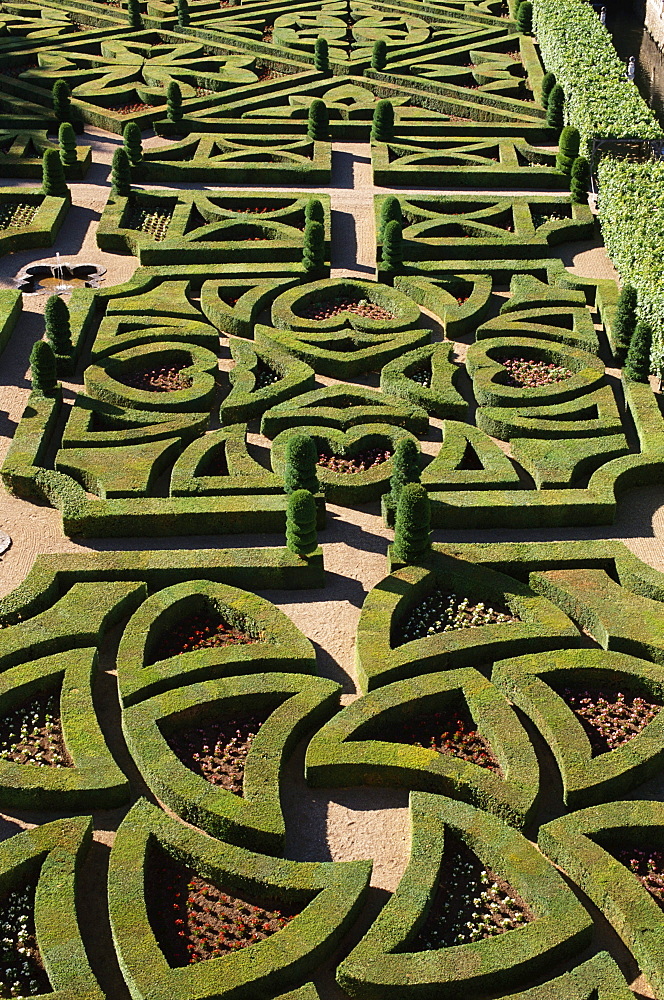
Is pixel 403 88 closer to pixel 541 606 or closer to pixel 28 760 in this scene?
pixel 541 606

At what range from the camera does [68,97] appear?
41719 mm

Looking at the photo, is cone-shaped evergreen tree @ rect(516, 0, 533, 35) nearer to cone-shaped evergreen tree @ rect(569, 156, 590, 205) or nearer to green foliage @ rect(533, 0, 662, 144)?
green foliage @ rect(533, 0, 662, 144)

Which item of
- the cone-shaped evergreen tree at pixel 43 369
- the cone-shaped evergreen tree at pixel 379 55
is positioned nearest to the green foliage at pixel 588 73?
the cone-shaped evergreen tree at pixel 379 55

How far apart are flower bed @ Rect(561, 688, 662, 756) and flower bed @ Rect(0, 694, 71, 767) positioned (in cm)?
862

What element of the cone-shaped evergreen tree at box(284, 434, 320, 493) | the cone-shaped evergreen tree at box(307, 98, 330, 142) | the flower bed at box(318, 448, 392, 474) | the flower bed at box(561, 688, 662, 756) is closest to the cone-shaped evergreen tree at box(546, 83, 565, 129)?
the cone-shaped evergreen tree at box(307, 98, 330, 142)

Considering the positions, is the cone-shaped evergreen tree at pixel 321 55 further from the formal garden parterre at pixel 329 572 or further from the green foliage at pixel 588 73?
the green foliage at pixel 588 73

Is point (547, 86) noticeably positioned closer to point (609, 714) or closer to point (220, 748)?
point (609, 714)

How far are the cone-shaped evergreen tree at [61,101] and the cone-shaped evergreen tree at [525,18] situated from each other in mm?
22739

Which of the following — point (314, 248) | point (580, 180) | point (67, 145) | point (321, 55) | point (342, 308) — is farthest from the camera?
point (321, 55)

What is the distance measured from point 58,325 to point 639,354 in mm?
14637

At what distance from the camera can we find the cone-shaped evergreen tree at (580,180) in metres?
36.2

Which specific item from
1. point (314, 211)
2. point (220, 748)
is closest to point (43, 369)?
point (314, 211)

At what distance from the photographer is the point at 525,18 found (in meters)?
51.9

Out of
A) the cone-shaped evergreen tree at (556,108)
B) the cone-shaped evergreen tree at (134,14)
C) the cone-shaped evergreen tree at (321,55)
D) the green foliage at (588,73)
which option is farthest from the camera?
the cone-shaped evergreen tree at (134,14)
